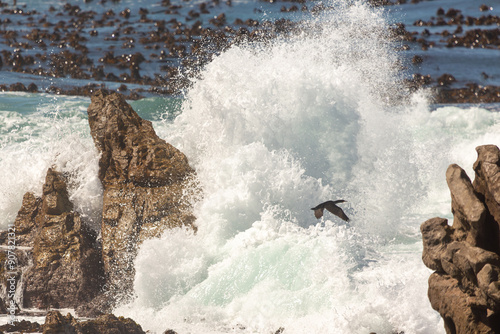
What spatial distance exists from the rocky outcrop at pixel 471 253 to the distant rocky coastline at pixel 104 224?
202 inches

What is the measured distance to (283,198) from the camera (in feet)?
32.6

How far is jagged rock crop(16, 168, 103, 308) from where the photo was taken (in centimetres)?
938

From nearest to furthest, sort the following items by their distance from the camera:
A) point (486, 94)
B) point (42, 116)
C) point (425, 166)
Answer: point (425, 166)
point (42, 116)
point (486, 94)

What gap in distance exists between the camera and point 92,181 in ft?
34.7

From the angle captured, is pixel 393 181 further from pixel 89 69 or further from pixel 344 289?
pixel 89 69

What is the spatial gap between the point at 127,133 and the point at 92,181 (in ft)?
3.31

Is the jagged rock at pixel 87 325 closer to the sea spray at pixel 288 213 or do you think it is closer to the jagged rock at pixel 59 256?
the sea spray at pixel 288 213

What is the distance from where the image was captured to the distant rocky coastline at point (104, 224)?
939 cm

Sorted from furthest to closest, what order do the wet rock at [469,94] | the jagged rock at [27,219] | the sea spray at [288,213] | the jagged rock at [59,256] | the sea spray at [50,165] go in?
the wet rock at [469,94]
the sea spray at [50,165]
the jagged rock at [27,219]
the jagged rock at [59,256]
the sea spray at [288,213]

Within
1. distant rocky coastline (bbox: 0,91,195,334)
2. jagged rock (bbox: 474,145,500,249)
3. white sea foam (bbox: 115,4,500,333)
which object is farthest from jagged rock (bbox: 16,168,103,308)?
jagged rock (bbox: 474,145,500,249)

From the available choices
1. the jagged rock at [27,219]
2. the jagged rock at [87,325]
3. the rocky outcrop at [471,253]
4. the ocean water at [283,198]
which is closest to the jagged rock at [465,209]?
the rocky outcrop at [471,253]

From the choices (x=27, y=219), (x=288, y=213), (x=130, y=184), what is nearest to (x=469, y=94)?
(x=288, y=213)

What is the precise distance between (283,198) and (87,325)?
3988mm

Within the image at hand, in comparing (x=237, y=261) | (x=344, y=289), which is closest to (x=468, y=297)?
(x=344, y=289)
